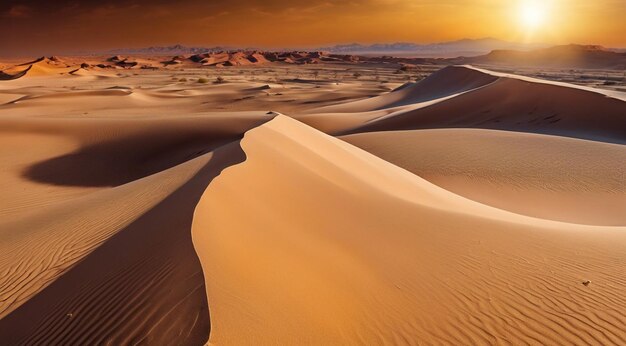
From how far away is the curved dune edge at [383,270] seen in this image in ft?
11.4

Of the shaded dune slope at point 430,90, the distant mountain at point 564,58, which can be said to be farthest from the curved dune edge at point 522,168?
the distant mountain at point 564,58

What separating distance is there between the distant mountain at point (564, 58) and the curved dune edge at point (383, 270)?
311 ft

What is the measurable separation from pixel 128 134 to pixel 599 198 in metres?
15.0

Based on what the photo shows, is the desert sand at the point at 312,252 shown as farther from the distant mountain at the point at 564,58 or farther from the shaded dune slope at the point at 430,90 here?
the distant mountain at the point at 564,58

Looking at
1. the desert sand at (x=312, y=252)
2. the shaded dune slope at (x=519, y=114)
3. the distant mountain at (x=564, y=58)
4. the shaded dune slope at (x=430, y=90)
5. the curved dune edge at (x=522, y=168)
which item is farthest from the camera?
the distant mountain at (x=564, y=58)

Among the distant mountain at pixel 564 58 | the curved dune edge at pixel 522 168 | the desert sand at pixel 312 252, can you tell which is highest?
the distant mountain at pixel 564 58

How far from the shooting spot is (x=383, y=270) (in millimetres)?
4500

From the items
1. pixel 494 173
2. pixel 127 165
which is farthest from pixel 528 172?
pixel 127 165

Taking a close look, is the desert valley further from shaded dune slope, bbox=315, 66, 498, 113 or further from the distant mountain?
the distant mountain

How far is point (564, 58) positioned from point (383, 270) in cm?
11978

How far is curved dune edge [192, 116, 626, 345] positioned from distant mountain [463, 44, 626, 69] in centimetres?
9493

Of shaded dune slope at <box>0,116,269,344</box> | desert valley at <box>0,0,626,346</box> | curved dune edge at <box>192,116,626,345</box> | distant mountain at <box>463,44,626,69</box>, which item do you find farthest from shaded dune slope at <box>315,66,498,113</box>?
distant mountain at <box>463,44,626,69</box>

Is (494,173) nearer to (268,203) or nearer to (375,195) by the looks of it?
(375,195)

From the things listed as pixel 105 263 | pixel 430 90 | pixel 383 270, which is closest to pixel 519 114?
pixel 430 90
